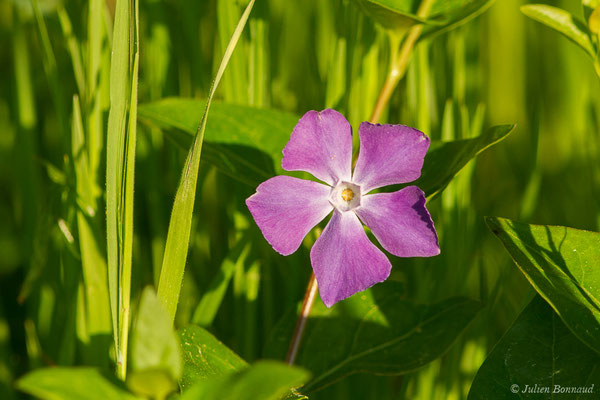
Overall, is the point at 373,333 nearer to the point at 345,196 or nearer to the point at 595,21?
the point at 345,196

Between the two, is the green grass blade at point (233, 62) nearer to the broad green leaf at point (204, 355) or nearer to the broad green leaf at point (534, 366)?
the broad green leaf at point (204, 355)

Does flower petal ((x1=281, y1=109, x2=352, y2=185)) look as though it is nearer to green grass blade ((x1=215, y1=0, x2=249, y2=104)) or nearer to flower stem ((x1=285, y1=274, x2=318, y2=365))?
flower stem ((x1=285, y1=274, x2=318, y2=365))

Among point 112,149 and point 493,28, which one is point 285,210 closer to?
point 112,149

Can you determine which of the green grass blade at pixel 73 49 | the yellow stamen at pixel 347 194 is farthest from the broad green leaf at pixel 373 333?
the green grass blade at pixel 73 49

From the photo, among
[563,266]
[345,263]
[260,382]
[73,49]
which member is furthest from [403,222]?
[73,49]

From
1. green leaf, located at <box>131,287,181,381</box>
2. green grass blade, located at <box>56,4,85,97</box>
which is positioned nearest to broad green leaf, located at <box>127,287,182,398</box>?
green leaf, located at <box>131,287,181,381</box>

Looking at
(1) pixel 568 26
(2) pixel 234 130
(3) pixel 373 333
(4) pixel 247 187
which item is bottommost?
(3) pixel 373 333
